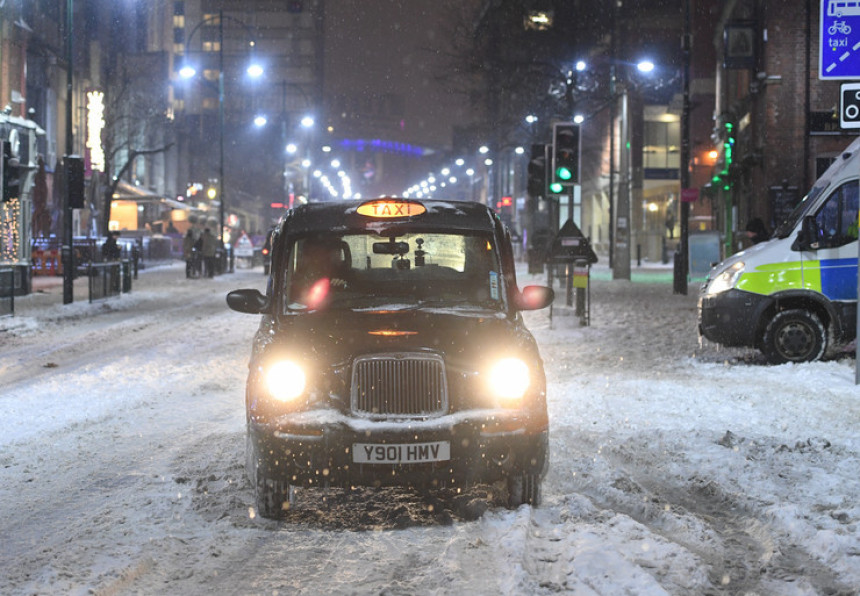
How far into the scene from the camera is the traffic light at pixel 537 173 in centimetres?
2038

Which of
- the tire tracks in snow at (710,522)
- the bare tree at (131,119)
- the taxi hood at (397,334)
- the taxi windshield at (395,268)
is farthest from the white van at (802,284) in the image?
the bare tree at (131,119)

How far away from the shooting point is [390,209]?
22.4 ft

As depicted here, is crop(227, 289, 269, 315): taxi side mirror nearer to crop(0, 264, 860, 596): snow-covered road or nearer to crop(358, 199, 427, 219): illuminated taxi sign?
crop(358, 199, 427, 219): illuminated taxi sign

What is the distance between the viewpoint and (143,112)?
2174 inches

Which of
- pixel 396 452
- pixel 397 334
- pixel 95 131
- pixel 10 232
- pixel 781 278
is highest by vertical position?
pixel 95 131

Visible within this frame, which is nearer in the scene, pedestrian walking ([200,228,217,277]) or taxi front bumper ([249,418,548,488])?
taxi front bumper ([249,418,548,488])

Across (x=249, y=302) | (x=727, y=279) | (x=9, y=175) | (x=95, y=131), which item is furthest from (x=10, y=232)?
(x=95, y=131)

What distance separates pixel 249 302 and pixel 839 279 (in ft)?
28.3

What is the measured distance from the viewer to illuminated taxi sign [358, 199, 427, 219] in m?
6.79

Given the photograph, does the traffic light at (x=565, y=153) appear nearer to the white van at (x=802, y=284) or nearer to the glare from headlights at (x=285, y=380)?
the white van at (x=802, y=284)

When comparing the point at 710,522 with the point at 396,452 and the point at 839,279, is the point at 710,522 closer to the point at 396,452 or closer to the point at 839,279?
the point at 396,452

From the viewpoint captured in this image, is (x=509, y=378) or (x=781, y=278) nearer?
(x=509, y=378)

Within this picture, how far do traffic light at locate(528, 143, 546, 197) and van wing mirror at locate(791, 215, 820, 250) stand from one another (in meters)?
8.32

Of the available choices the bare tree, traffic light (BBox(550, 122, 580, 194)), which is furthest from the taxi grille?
the bare tree
